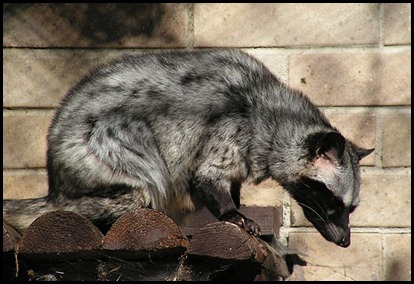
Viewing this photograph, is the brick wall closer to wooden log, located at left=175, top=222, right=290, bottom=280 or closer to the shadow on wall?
the shadow on wall

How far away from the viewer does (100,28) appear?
15.9ft

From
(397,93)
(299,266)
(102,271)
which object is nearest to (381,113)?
(397,93)

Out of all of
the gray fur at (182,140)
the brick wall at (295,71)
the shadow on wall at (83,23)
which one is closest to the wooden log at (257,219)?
the gray fur at (182,140)

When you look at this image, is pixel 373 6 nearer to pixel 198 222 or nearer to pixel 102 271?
pixel 198 222

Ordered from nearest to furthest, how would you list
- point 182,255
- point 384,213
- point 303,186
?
point 182,255, point 303,186, point 384,213

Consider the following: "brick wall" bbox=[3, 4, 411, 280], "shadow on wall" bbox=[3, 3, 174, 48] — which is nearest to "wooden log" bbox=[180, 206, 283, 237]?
"brick wall" bbox=[3, 4, 411, 280]

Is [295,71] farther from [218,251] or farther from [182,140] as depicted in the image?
[218,251]

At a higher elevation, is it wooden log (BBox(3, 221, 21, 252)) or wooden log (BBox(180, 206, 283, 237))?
wooden log (BBox(3, 221, 21, 252))

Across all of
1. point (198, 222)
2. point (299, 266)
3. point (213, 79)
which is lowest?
point (299, 266)

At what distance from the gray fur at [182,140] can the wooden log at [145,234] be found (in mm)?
401

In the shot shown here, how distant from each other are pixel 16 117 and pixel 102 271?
1.41 meters

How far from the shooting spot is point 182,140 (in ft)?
13.4

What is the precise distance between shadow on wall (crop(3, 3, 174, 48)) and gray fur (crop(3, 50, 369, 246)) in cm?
55

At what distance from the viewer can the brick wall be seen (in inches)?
185
